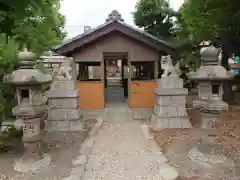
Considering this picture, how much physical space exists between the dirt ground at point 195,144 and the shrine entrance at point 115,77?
430 cm

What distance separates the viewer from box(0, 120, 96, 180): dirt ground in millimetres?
5184

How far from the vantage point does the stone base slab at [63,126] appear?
868cm

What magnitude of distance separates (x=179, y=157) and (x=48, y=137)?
403cm

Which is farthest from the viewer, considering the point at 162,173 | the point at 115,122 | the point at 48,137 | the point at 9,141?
the point at 115,122

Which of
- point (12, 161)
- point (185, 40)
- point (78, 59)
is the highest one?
point (185, 40)

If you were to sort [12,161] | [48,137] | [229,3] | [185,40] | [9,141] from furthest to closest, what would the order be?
1. [185,40]
2. [229,3]
3. [48,137]
4. [9,141]
5. [12,161]

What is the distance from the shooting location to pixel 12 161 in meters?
5.91

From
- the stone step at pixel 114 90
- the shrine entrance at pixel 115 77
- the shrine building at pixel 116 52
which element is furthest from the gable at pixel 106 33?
the stone step at pixel 114 90

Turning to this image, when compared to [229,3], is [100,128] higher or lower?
lower

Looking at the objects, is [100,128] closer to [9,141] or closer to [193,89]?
[9,141]

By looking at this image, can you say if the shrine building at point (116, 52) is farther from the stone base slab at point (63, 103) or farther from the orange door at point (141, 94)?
the stone base slab at point (63, 103)

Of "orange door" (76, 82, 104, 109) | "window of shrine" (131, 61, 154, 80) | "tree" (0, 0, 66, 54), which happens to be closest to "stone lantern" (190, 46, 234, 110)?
"tree" (0, 0, 66, 54)

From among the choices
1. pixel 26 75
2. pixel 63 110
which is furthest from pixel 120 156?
pixel 63 110

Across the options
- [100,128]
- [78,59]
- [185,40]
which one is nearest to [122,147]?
[100,128]
